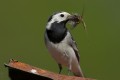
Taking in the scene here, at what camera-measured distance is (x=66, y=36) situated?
2398mm

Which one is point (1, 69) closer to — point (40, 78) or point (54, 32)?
point (54, 32)

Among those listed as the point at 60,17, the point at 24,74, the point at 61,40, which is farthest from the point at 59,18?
the point at 24,74

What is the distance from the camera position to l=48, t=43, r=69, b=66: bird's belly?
2405 millimetres

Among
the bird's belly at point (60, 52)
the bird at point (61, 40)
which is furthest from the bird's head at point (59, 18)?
the bird's belly at point (60, 52)

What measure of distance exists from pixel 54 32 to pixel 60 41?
8 centimetres

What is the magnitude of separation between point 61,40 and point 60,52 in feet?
0.21

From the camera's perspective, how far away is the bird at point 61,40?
7.64ft

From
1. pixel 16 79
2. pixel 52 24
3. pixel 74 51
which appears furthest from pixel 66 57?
pixel 16 79

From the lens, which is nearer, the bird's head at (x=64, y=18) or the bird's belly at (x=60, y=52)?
the bird's head at (x=64, y=18)

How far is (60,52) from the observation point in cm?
243

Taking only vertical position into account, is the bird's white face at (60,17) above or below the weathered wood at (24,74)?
above

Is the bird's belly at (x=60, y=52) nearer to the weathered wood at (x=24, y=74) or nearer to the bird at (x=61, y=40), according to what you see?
the bird at (x=61, y=40)

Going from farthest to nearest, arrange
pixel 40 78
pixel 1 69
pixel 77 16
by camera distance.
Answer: pixel 1 69
pixel 77 16
pixel 40 78

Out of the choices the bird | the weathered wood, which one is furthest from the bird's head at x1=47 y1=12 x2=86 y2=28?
the weathered wood
